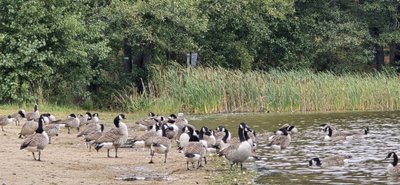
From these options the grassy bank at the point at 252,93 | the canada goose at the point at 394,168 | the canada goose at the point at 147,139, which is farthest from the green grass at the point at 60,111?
the canada goose at the point at 394,168

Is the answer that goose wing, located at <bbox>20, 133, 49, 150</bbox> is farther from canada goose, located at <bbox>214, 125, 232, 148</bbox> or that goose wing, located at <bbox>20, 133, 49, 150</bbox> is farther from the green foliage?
the green foliage

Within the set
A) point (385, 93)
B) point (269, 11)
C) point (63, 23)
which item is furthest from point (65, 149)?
point (269, 11)

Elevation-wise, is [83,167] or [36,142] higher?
[36,142]

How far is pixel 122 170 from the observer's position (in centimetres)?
2098

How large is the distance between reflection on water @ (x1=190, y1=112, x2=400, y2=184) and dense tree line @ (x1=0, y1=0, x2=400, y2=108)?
7.77 metres

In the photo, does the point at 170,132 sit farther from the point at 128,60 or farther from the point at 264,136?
the point at 128,60

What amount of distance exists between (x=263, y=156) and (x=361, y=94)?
21.1m

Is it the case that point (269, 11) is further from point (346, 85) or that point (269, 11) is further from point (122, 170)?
point (122, 170)

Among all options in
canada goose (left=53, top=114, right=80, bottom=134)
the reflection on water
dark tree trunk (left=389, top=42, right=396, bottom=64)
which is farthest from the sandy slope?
dark tree trunk (left=389, top=42, right=396, bottom=64)

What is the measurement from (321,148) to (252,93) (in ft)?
53.1

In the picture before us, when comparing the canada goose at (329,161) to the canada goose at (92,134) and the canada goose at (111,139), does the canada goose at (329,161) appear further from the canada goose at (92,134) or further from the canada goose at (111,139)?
the canada goose at (92,134)

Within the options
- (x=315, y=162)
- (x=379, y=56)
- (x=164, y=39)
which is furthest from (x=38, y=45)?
(x=379, y=56)

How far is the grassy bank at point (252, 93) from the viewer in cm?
4253

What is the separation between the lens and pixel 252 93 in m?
43.6
